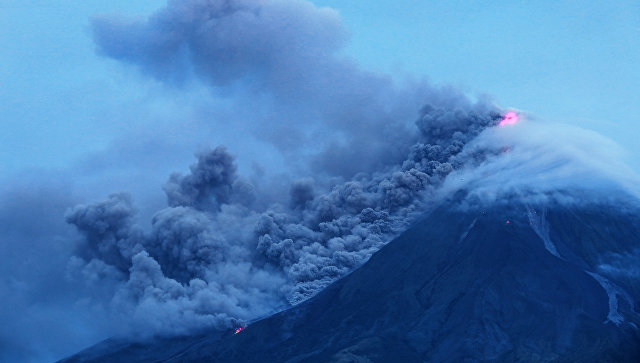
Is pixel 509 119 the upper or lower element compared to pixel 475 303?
upper

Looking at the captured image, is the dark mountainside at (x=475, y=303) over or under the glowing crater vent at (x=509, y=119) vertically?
under

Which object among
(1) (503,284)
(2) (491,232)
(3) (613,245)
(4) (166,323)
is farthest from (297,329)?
(3) (613,245)

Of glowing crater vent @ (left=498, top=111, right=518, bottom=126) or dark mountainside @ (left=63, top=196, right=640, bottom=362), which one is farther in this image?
glowing crater vent @ (left=498, top=111, right=518, bottom=126)

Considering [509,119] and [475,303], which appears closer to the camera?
[475,303]

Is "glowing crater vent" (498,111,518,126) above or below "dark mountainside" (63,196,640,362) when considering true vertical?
above
